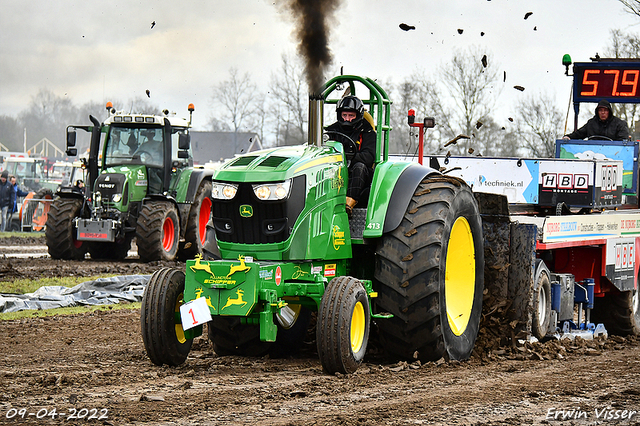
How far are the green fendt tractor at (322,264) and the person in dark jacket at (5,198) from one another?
1888 centimetres

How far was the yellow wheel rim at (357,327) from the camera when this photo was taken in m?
6.39

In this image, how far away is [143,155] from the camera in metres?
17.0

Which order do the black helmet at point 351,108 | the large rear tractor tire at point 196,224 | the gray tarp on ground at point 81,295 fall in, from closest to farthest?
1. the black helmet at point 351,108
2. the gray tarp on ground at point 81,295
3. the large rear tractor tire at point 196,224

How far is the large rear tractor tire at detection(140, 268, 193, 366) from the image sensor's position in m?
6.43

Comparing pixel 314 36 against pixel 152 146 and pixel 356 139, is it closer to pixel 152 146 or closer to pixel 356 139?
pixel 356 139

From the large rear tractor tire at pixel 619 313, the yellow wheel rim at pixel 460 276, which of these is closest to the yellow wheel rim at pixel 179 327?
the yellow wheel rim at pixel 460 276

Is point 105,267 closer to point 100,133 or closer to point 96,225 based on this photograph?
point 96,225

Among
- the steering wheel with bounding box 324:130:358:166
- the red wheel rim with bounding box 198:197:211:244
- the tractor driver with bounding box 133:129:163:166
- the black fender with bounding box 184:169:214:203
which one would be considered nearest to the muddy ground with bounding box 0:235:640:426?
the steering wheel with bounding box 324:130:358:166

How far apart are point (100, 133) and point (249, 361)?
11.1 m

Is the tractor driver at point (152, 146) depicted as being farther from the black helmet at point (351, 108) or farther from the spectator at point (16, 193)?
the black helmet at point (351, 108)

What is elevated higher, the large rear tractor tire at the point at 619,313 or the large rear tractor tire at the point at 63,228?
the large rear tractor tire at the point at 63,228

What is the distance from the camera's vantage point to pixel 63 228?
53.3 ft

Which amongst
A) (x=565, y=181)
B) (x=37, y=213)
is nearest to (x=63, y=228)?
(x=37, y=213)

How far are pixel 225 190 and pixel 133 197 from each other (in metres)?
10.4
